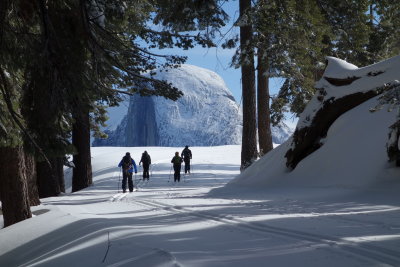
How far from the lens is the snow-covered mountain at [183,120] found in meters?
136

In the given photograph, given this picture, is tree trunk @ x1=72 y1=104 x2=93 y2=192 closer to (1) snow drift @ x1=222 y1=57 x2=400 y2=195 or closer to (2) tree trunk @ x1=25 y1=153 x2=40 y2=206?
(2) tree trunk @ x1=25 y1=153 x2=40 y2=206

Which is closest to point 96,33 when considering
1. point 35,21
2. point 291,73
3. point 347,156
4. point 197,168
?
point 35,21

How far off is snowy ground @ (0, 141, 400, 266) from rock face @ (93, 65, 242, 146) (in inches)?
4669

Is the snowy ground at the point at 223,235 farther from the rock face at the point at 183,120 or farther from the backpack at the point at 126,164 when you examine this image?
the rock face at the point at 183,120

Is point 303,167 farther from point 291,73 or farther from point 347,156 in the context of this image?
point 291,73

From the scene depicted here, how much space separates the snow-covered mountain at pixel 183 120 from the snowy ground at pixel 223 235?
115952 mm

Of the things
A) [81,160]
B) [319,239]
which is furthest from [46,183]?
[319,239]

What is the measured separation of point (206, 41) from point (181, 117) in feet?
496

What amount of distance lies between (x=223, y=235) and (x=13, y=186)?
5.51m

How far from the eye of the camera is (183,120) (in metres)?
160

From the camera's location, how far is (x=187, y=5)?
454 inches

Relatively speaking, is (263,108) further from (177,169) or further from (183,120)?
(183,120)

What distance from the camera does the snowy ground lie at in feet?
13.1

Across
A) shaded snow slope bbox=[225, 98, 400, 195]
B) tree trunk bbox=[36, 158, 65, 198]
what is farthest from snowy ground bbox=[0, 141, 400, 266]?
tree trunk bbox=[36, 158, 65, 198]
